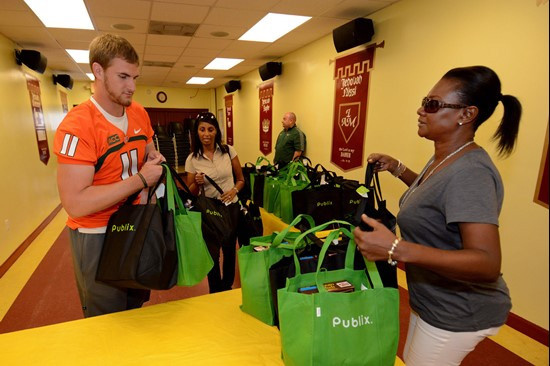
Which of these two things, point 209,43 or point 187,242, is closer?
point 187,242

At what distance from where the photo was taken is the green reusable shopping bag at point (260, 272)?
→ 1.22 meters

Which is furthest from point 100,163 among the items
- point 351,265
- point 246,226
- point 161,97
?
point 161,97

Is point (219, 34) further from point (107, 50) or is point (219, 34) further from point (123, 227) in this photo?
point (123, 227)

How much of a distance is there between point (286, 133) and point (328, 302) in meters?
4.74

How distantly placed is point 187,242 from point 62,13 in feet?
12.4

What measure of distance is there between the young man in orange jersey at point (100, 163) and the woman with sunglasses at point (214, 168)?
1.05 metres

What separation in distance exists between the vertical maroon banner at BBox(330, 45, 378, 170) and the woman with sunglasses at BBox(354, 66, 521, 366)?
2.93m

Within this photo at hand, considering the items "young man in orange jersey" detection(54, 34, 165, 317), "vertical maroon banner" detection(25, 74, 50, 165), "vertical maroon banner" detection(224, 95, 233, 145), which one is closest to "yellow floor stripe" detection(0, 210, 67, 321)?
"vertical maroon banner" detection(25, 74, 50, 165)

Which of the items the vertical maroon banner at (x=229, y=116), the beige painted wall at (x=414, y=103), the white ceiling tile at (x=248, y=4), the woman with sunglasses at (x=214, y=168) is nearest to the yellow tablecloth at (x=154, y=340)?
the beige painted wall at (x=414, y=103)

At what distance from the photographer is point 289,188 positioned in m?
2.98

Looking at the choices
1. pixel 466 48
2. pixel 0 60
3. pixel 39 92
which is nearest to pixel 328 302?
pixel 466 48

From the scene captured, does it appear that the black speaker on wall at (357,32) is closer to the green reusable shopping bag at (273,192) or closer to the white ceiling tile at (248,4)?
the white ceiling tile at (248,4)

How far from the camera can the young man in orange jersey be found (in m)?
1.28

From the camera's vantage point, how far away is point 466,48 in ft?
8.96
